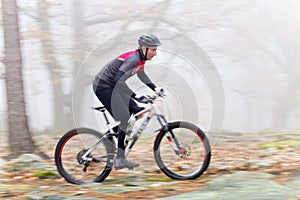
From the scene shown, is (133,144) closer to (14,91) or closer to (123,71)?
(123,71)

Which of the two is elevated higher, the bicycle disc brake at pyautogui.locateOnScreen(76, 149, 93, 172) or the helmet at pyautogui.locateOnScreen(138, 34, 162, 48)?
the helmet at pyautogui.locateOnScreen(138, 34, 162, 48)

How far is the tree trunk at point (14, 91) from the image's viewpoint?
8102 mm

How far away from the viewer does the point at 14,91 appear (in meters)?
8.16

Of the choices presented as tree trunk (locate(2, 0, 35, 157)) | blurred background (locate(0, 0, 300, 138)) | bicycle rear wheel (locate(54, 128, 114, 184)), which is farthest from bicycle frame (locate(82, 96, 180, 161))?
blurred background (locate(0, 0, 300, 138))

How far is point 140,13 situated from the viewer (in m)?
15.0

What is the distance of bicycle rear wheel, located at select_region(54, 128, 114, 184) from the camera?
608cm

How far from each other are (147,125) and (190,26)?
370 inches

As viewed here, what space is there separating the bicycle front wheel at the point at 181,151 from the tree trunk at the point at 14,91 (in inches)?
128

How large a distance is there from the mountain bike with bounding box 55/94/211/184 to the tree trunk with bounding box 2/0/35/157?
218 cm

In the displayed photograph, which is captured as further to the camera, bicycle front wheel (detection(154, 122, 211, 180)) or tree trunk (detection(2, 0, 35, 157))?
A: tree trunk (detection(2, 0, 35, 157))

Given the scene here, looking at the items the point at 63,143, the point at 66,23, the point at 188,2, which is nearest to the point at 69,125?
the point at 66,23

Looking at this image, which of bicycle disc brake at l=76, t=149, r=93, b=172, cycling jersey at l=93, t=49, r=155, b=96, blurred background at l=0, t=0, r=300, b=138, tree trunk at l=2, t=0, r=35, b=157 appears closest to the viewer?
cycling jersey at l=93, t=49, r=155, b=96

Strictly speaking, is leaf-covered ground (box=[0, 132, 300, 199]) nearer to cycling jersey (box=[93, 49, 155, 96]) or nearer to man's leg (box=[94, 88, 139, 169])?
man's leg (box=[94, 88, 139, 169])

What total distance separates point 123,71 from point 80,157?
150cm
